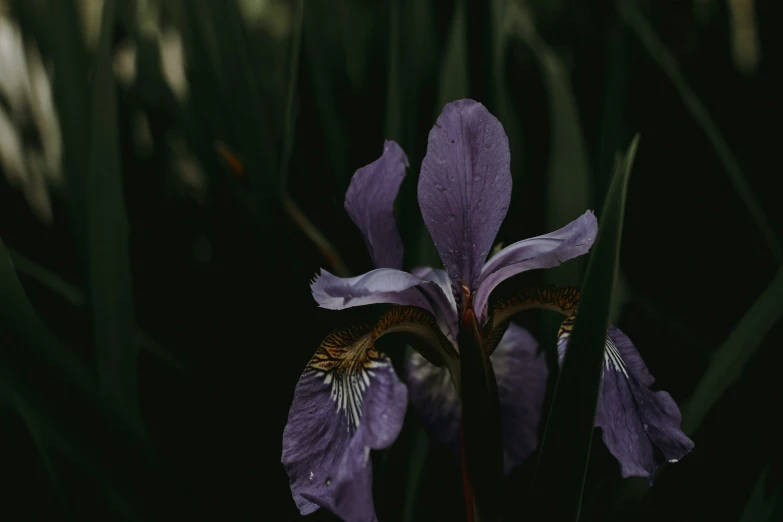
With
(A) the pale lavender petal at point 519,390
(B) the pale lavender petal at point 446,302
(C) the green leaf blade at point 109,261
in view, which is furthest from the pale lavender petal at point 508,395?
(C) the green leaf blade at point 109,261

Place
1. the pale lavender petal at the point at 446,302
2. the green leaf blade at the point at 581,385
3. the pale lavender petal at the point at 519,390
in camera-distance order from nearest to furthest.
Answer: the green leaf blade at the point at 581,385, the pale lavender petal at the point at 446,302, the pale lavender petal at the point at 519,390

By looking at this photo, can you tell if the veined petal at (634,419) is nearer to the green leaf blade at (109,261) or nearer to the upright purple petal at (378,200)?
the upright purple petal at (378,200)

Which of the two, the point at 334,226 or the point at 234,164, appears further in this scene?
the point at 334,226

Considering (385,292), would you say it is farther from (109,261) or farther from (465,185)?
(109,261)

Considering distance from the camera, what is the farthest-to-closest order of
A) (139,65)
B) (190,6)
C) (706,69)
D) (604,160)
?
(706,69), (139,65), (190,6), (604,160)

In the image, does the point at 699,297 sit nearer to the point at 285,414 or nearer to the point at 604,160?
the point at 604,160

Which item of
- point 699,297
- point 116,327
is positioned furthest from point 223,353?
point 699,297

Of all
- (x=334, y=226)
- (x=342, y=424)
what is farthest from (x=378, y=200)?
(x=334, y=226)
